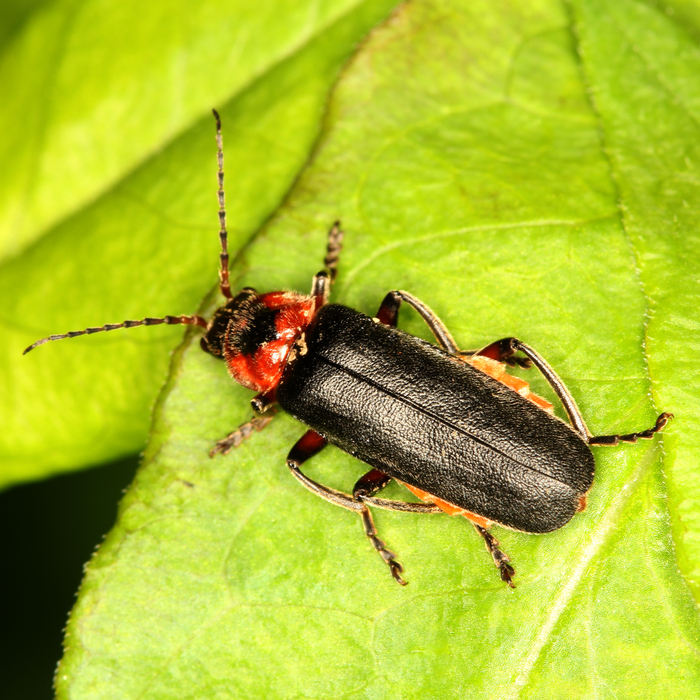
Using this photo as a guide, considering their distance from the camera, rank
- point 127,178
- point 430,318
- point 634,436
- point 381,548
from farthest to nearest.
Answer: point 127,178 → point 430,318 → point 381,548 → point 634,436

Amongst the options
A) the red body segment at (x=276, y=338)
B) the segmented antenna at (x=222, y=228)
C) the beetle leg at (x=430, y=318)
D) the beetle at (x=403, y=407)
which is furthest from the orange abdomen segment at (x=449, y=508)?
the segmented antenna at (x=222, y=228)

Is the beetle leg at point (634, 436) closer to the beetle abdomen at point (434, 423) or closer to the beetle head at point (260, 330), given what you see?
the beetle abdomen at point (434, 423)

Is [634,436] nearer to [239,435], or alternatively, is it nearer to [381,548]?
[381,548]

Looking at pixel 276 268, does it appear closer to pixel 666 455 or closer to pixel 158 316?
pixel 158 316

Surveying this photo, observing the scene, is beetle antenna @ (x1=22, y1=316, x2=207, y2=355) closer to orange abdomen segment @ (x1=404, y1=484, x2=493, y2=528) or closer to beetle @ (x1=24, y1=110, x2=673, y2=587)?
beetle @ (x1=24, y1=110, x2=673, y2=587)

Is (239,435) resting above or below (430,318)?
below

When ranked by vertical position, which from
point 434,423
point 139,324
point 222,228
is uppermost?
point 222,228

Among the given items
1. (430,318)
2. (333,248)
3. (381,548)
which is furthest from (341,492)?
(333,248)
